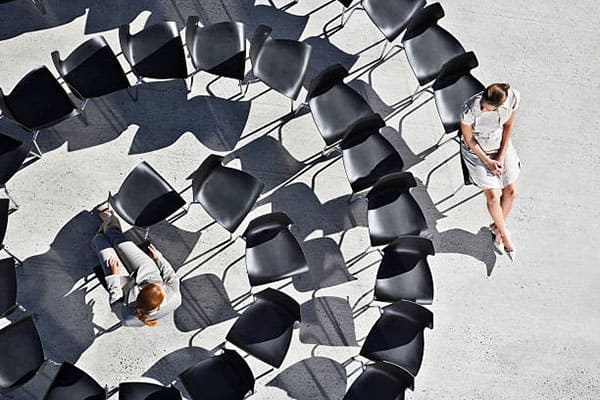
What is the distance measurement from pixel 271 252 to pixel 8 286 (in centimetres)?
182

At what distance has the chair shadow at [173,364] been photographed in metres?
5.16

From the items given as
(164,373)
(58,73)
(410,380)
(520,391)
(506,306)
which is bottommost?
(520,391)

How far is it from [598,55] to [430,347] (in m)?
2.95

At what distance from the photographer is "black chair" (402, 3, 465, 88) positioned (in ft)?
17.5

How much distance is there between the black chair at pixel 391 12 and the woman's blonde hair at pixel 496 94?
109 centimetres

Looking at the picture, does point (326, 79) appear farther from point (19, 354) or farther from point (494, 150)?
point (19, 354)

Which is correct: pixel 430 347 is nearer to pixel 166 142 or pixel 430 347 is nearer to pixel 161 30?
pixel 166 142

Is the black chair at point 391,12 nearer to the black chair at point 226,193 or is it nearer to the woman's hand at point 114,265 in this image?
the black chair at point 226,193

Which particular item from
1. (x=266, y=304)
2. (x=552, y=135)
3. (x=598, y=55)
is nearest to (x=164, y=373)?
(x=266, y=304)

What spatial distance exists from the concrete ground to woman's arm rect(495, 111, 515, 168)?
2.17 ft

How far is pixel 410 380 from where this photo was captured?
4664 mm

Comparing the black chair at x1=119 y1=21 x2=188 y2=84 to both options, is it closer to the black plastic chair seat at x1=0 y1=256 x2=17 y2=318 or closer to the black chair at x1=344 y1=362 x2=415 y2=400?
the black plastic chair seat at x1=0 y1=256 x2=17 y2=318

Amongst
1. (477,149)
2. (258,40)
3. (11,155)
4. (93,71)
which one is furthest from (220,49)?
(477,149)

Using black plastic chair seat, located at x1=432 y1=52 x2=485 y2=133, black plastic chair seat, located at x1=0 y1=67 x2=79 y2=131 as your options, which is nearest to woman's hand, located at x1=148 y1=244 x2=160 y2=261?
black plastic chair seat, located at x1=0 y1=67 x2=79 y2=131
